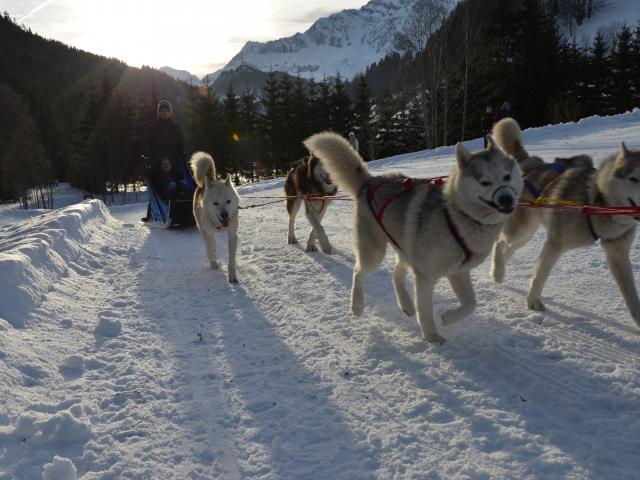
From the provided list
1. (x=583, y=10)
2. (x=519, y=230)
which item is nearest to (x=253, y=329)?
(x=519, y=230)

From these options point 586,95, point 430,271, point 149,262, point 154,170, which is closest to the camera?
point 430,271

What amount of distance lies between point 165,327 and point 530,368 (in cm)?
279

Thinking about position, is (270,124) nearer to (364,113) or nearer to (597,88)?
(364,113)

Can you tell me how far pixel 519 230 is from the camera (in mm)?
3883

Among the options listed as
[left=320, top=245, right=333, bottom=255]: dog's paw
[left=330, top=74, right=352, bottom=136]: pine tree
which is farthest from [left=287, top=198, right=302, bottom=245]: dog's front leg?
[left=330, top=74, right=352, bottom=136]: pine tree

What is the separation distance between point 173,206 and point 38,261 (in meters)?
3.87

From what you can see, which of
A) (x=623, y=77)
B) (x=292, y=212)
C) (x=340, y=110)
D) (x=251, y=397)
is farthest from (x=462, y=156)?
(x=623, y=77)

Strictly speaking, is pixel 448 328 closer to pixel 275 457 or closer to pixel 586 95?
pixel 275 457

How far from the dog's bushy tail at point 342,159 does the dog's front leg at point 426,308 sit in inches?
42.7

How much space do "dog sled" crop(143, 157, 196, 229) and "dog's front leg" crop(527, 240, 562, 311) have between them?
21.4 ft

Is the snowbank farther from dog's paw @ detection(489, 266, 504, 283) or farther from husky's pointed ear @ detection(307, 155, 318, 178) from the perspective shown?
dog's paw @ detection(489, 266, 504, 283)

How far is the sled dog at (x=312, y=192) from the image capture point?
5832 mm

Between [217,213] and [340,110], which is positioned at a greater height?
[340,110]

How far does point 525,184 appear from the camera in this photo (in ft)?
12.5
